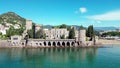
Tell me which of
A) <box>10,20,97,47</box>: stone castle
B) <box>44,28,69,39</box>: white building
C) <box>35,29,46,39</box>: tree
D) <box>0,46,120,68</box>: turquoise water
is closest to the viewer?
<box>0,46,120,68</box>: turquoise water

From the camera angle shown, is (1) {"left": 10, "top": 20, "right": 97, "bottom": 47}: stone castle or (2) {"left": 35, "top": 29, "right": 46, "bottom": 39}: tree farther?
(2) {"left": 35, "top": 29, "right": 46, "bottom": 39}: tree

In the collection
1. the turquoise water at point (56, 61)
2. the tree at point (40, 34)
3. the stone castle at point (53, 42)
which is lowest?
the turquoise water at point (56, 61)

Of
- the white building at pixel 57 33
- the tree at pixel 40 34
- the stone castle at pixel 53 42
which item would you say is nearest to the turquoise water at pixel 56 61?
the stone castle at pixel 53 42

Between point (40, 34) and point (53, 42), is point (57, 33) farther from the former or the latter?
point (53, 42)

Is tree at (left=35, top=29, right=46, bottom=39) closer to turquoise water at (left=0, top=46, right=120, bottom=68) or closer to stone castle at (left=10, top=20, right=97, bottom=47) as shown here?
stone castle at (left=10, top=20, right=97, bottom=47)

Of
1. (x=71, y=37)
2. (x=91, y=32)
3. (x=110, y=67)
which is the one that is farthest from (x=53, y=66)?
(x=91, y=32)

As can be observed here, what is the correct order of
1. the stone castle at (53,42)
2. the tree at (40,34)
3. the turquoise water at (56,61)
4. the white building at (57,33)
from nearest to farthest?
the turquoise water at (56,61), the stone castle at (53,42), the tree at (40,34), the white building at (57,33)

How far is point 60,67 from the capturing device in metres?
41.5

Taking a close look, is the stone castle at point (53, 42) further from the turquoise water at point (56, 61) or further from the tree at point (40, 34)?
the turquoise water at point (56, 61)

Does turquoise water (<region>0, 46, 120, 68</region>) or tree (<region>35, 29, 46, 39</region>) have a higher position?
tree (<region>35, 29, 46, 39</region>)

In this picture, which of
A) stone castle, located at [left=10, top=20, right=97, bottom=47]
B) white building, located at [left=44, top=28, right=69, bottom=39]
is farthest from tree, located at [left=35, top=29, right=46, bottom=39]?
white building, located at [left=44, top=28, right=69, bottom=39]

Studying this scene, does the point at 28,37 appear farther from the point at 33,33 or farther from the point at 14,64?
the point at 14,64

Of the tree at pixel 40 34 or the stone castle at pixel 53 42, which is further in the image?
the tree at pixel 40 34

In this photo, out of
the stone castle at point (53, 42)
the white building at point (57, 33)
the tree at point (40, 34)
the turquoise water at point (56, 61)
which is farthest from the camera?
the white building at point (57, 33)
